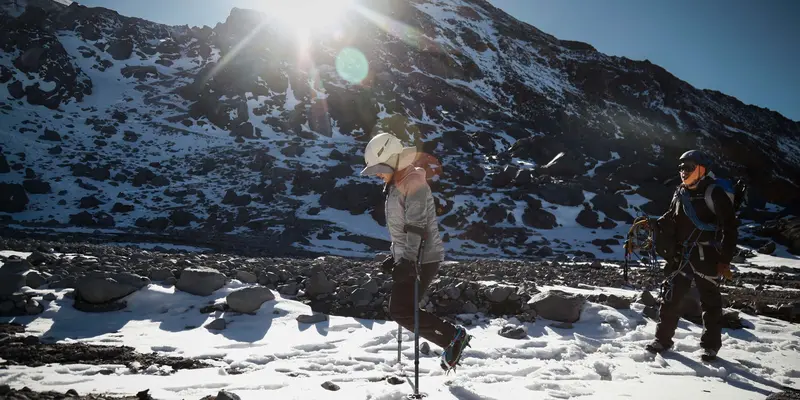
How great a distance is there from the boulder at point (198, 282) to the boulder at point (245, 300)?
74 centimetres

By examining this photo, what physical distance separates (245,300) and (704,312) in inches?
252

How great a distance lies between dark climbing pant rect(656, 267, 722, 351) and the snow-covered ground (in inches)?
9.6

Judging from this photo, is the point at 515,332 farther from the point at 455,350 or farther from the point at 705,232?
the point at 705,232

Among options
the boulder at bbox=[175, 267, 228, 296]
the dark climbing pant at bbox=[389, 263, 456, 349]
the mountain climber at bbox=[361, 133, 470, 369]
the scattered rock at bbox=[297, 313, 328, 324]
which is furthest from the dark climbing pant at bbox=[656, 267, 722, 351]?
the boulder at bbox=[175, 267, 228, 296]

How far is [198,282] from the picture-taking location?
694 centimetres

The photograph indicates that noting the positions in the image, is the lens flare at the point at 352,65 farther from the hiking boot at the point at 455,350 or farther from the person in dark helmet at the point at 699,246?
the hiking boot at the point at 455,350

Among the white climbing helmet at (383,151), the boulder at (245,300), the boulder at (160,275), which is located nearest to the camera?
the white climbing helmet at (383,151)

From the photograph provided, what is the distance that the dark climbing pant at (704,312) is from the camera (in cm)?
489

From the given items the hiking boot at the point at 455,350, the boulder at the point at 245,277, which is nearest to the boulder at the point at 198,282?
the boulder at the point at 245,277

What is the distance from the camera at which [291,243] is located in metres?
23.2

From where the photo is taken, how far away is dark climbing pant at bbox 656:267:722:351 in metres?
4.89

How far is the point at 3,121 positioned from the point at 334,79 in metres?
41.3

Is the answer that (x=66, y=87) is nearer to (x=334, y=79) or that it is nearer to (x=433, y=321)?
(x=334, y=79)

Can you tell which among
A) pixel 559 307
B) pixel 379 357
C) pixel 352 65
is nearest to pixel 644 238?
pixel 559 307
